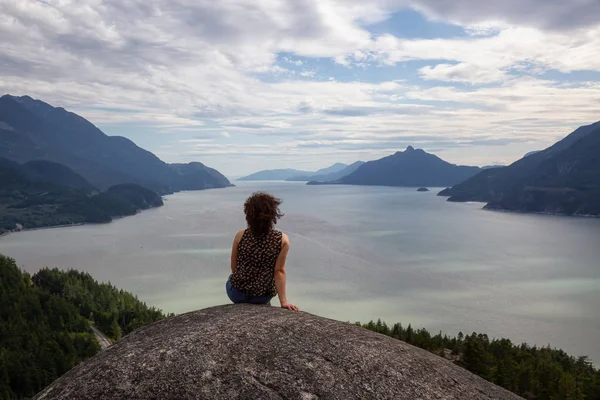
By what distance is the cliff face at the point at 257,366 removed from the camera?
6203mm

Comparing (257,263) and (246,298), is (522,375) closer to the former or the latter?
(246,298)

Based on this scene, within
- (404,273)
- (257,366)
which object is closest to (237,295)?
(257,366)

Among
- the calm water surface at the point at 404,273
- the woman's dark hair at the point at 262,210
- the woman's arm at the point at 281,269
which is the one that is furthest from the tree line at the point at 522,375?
the calm water surface at the point at 404,273

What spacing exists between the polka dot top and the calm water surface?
8090 centimetres

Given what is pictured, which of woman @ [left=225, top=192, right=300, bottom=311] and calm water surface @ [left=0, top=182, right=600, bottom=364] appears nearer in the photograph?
woman @ [left=225, top=192, right=300, bottom=311]

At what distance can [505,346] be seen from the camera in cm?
4844

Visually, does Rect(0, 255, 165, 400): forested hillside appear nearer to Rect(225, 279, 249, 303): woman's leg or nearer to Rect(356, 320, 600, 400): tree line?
Rect(356, 320, 600, 400): tree line

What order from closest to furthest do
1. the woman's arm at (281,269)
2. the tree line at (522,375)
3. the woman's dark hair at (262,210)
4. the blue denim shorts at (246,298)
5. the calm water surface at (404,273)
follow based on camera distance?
the woman's dark hair at (262,210) → the woman's arm at (281,269) → the blue denim shorts at (246,298) → the tree line at (522,375) → the calm water surface at (404,273)

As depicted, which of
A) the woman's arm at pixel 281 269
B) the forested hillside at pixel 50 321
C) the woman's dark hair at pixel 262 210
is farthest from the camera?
the forested hillside at pixel 50 321

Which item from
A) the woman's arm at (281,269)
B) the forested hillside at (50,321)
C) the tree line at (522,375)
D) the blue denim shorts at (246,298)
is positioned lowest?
the forested hillside at (50,321)

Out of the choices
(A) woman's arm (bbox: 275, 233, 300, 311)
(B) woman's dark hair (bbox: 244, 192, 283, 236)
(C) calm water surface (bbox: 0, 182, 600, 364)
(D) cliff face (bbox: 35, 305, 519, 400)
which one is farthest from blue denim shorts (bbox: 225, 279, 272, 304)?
(C) calm water surface (bbox: 0, 182, 600, 364)

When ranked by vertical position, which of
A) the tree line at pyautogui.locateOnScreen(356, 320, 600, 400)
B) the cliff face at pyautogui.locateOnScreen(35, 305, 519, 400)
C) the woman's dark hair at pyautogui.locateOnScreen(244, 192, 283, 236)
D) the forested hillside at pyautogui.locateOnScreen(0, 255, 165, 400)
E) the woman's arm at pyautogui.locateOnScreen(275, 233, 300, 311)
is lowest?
the forested hillside at pyautogui.locateOnScreen(0, 255, 165, 400)

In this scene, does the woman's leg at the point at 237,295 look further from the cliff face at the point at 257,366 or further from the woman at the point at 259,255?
the cliff face at the point at 257,366

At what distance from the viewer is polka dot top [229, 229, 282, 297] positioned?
28.0ft
